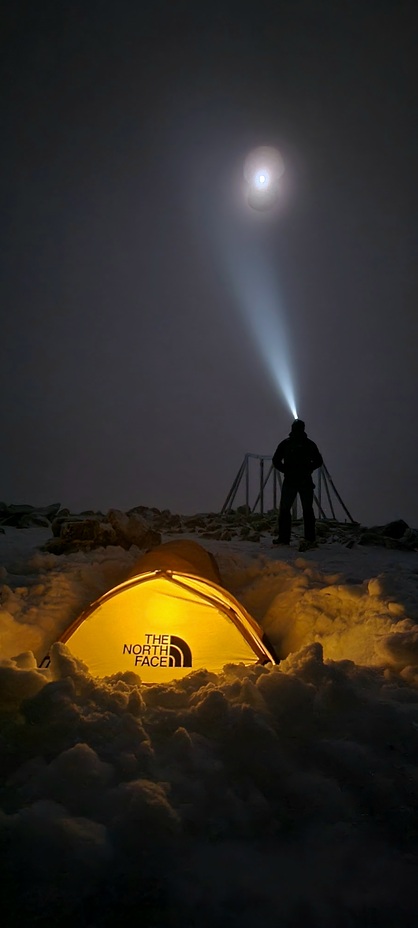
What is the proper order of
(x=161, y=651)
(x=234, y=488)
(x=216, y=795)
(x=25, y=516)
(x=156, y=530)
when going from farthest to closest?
1. (x=234, y=488)
2. (x=25, y=516)
3. (x=156, y=530)
4. (x=161, y=651)
5. (x=216, y=795)

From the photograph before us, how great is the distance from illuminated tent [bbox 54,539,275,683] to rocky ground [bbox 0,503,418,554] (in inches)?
133

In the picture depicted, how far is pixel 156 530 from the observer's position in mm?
10703

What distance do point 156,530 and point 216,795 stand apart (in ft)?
30.3

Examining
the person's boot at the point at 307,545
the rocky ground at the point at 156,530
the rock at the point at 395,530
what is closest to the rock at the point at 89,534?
the rocky ground at the point at 156,530

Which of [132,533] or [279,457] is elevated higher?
[279,457]

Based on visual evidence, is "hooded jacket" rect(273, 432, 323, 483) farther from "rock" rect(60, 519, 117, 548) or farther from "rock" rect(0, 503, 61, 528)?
"rock" rect(0, 503, 61, 528)

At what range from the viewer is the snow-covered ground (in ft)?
3.96

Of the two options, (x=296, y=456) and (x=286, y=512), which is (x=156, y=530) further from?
(x=296, y=456)

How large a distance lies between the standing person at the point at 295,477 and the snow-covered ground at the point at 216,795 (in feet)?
17.6

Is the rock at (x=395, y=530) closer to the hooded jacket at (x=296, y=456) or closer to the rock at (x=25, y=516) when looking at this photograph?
the hooded jacket at (x=296, y=456)

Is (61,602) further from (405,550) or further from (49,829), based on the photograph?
(405,550)

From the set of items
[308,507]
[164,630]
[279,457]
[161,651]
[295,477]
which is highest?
[279,457]

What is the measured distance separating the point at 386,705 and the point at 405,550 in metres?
6.65

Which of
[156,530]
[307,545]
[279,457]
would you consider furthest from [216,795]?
[156,530]
